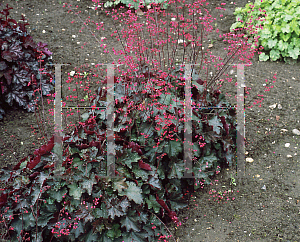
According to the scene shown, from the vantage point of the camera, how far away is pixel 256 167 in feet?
9.58

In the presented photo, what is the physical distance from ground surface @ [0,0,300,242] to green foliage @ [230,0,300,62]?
0.53 ft

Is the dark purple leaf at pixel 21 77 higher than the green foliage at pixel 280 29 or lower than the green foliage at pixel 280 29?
lower

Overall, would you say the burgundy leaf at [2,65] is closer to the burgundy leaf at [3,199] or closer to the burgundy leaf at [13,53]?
the burgundy leaf at [13,53]

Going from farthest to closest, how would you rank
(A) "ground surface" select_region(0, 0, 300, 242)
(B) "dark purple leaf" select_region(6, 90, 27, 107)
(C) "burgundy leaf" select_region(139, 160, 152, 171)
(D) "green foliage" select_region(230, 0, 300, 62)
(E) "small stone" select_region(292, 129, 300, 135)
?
(D) "green foliage" select_region(230, 0, 300, 62)
(B) "dark purple leaf" select_region(6, 90, 27, 107)
(E) "small stone" select_region(292, 129, 300, 135)
(A) "ground surface" select_region(0, 0, 300, 242)
(C) "burgundy leaf" select_region(139, 160, 152, 171)

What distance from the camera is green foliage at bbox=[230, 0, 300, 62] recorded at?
149 inches

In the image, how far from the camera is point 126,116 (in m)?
2.47

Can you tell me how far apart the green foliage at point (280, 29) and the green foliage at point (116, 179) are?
1869 mm

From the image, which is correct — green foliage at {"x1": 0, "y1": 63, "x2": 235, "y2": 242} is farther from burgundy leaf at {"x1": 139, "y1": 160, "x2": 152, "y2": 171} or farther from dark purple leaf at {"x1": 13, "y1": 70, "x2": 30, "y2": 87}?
dark purple leaf at {"x1": 13, "y1": 70, "x2": 30, "y2": 87}


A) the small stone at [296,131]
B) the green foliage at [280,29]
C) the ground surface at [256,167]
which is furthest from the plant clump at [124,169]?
the green foliage at [280,29]

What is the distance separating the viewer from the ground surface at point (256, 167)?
2.51 metres

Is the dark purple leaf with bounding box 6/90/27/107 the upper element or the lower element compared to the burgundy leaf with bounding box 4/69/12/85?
lower

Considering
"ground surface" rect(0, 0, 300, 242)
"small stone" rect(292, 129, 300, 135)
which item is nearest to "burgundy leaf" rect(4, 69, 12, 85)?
"ground surface" rect(0, 0, 300, 242)

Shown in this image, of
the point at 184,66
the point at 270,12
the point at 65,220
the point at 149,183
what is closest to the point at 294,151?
the point at 184,66

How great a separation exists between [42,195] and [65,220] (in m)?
0.27
